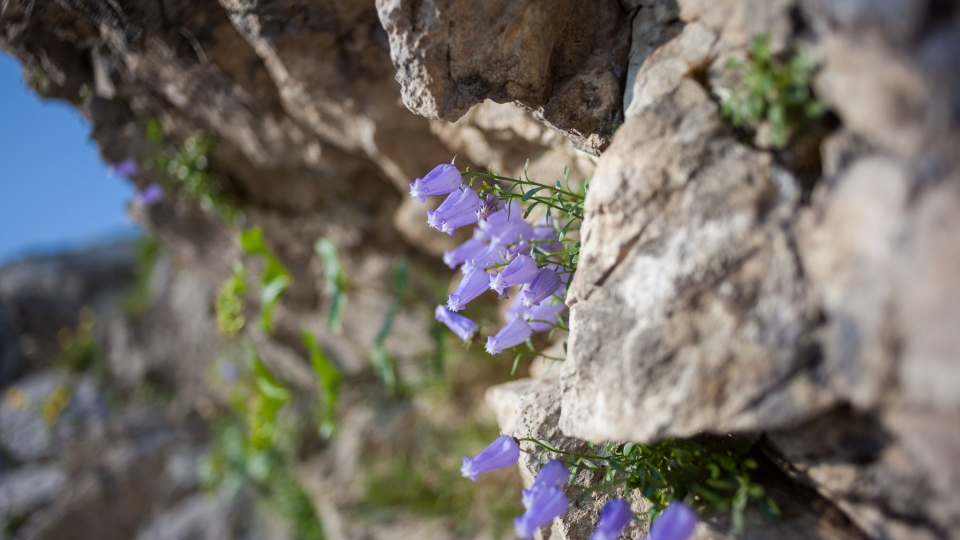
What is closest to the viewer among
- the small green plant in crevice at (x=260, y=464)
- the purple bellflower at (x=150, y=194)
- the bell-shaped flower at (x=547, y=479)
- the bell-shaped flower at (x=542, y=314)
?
the bell-shaped flower at (x=547, y=479)

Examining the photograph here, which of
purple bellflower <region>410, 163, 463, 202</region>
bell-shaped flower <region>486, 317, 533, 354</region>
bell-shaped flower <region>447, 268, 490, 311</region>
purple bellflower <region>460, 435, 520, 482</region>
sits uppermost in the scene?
purple bellflower <region>410, 163, 463, 202</region>

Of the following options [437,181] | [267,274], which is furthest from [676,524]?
[267,274]

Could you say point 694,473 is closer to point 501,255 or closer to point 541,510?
point 541,510

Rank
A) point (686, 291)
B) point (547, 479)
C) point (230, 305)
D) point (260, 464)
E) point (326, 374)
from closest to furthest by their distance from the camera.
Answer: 1. point (686, 291)
2. point (547, 479)
3. point (326, 374)
4. point (230, 305)
5. point (260, 464)

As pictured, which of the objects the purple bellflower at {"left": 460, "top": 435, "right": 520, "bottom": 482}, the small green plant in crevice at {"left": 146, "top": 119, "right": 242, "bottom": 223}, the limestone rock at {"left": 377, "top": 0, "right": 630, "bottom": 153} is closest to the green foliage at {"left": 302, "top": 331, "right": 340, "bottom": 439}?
the small green plant in crevice at {"left": 146, "top": 119, "right": 242, "bottom": 223}

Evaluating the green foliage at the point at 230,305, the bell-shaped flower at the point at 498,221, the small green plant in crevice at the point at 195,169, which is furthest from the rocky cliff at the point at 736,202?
the green foliage at the point at 230,305

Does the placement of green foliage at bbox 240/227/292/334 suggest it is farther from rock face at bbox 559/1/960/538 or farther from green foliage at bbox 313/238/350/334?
rock face at bbox 559/1/960/538

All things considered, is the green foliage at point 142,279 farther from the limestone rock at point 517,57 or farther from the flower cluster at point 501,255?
the limestone rock at point 517,57
